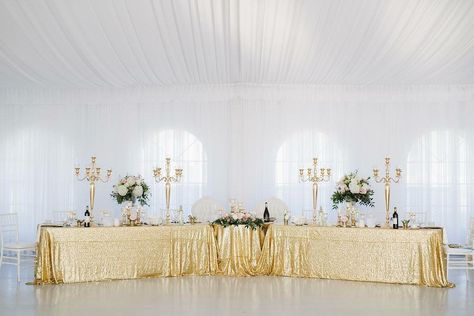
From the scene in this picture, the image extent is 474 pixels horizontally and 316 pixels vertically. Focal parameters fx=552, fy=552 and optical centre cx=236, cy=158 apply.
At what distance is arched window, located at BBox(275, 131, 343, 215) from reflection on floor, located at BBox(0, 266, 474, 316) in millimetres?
3174

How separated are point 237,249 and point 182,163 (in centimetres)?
333

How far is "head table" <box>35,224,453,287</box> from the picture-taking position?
7.23 meters

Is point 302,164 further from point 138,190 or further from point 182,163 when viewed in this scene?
point 138,190

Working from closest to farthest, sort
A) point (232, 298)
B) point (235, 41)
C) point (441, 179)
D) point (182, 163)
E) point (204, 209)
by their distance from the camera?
point (232, 298), point (235, 41), point (204, 209), point (441, 179), point (182, 163)

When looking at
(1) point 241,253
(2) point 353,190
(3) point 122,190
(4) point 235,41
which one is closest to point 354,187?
(2) point 353,190

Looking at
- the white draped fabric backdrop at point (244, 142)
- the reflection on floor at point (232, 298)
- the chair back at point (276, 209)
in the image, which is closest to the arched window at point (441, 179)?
the white draped fabric backdrop at point (244, 142)

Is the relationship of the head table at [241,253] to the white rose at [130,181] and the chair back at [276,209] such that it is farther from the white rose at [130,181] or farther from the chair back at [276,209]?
the chair back at [276,209]

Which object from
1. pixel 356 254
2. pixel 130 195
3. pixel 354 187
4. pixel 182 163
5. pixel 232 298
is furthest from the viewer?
pixel 182 163

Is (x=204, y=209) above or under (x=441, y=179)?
under

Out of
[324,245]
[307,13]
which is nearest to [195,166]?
[324,245]

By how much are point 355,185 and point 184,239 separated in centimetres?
255

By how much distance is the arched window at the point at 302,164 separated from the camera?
10.7 meters

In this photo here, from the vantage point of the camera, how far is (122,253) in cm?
759

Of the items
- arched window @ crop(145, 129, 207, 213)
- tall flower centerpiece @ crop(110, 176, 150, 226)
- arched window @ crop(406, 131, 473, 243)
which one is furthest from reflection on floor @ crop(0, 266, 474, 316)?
arched window @ crop(145, 129, 207, 213)
